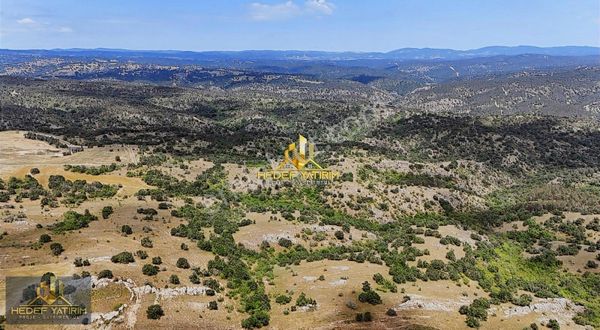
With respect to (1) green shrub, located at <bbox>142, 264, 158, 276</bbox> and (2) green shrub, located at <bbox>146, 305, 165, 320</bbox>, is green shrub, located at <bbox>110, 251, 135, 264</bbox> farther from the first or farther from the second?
(2) green shrub, located at <bbox>146, 305, 165, 320</bbox>

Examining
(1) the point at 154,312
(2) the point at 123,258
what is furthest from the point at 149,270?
(1) the point at 154,312

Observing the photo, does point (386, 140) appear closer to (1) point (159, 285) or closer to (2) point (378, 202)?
(2) point (378, 202)

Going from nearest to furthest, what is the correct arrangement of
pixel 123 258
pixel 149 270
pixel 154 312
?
pixel 154 312
pixel 149 270
pixel 123 258

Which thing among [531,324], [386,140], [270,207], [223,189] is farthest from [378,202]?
[386,140]

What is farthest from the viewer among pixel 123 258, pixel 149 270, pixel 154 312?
pixel 123 258

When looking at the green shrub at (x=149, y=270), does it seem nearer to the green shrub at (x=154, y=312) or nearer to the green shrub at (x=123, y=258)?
the green shrub at (x=123, y=258)

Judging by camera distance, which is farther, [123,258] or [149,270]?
[123,258]

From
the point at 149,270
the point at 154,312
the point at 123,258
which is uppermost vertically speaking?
the point at 123,258

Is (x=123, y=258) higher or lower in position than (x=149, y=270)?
higher

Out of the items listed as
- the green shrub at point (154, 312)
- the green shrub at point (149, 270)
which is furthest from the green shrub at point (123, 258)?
the green shrub at point (154, 312)

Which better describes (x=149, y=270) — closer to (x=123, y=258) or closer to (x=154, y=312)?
(x=123, y=258)

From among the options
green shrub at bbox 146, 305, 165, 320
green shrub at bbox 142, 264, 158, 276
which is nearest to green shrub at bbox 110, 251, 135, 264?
green shrub at bbox 142, 264, 158, 276
